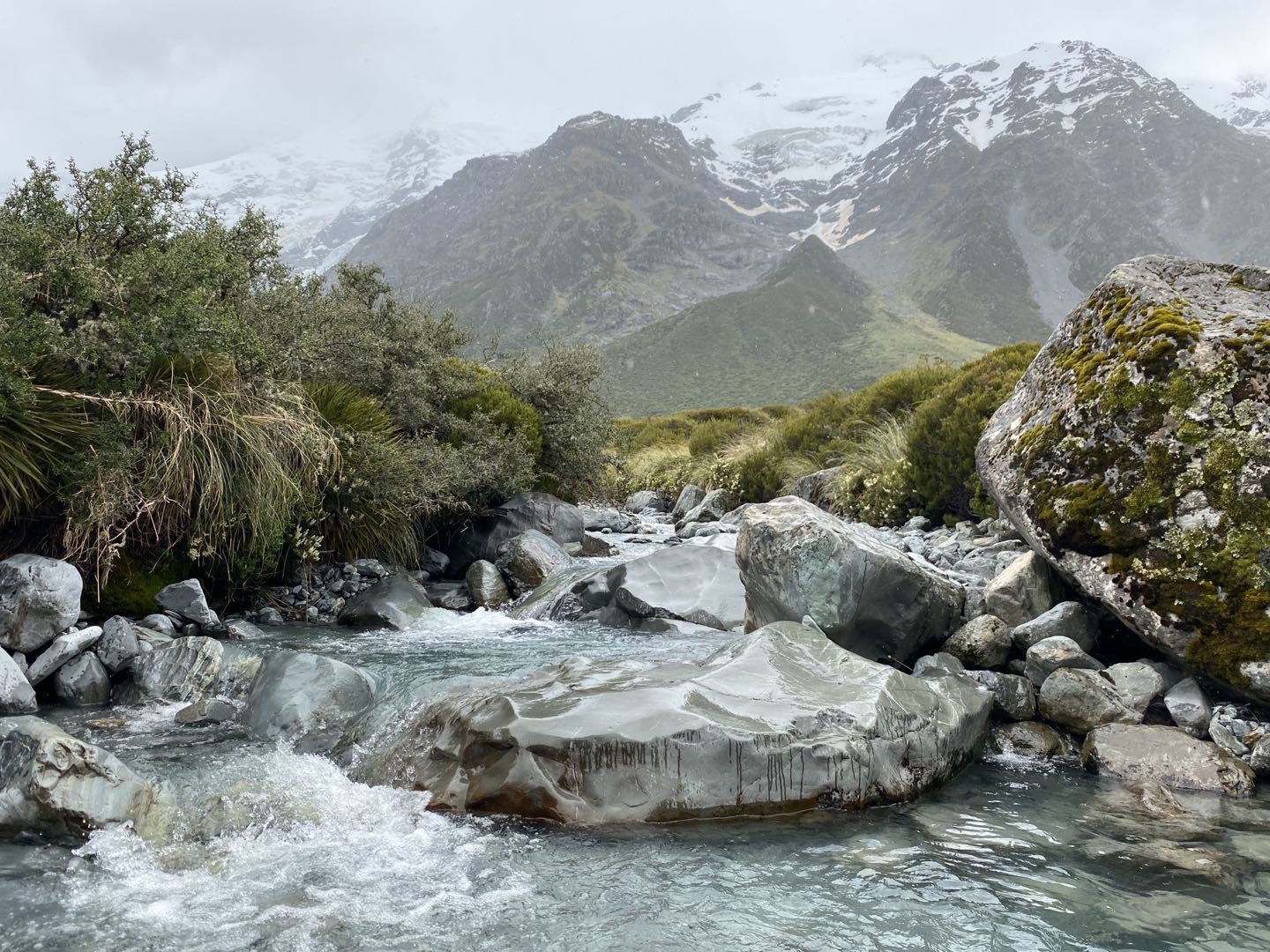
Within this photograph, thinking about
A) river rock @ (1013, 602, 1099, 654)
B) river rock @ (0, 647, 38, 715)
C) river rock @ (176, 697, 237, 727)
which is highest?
river rock @ (1013, 602, 1099, 654)

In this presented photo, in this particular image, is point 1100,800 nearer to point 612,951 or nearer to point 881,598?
point 881,598

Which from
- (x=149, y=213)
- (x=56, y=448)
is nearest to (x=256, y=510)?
(x=56, y=448)

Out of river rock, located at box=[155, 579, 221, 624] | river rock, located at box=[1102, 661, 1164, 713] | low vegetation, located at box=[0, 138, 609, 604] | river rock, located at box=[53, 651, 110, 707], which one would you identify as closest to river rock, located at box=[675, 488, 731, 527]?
low vegetation, located at box=[0, 138, 609, 604]

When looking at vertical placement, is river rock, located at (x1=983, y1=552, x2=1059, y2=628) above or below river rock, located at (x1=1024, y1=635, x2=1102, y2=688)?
above

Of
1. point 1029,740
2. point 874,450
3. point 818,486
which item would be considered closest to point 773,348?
point 818,486

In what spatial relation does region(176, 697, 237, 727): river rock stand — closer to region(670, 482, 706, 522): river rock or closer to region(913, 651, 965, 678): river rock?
region(913, 651, 965, 678): river rock

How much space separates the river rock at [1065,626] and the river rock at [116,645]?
721 centimetres

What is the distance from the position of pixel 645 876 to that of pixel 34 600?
5301mm

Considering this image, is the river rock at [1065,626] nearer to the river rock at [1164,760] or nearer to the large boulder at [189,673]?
the river rock at [1164,760]

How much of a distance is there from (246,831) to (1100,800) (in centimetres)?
485

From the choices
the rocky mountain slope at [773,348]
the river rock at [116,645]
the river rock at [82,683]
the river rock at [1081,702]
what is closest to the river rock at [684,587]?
the river rock at [1081,702]

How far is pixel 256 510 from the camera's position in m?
8.02

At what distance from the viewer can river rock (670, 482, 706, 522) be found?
20.6 meters

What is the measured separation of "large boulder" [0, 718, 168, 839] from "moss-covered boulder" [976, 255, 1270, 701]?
252 inches
